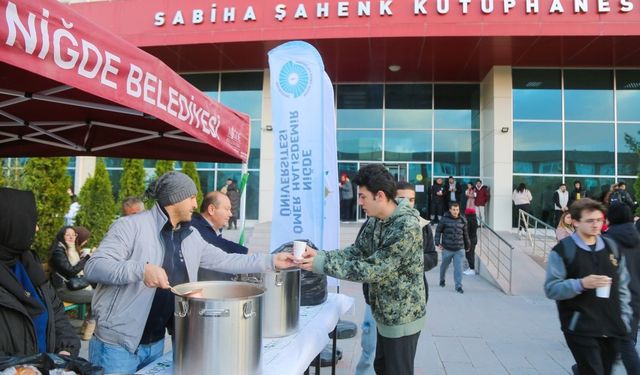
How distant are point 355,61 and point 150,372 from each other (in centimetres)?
1367

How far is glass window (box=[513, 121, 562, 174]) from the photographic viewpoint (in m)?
15.1

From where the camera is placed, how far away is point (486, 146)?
51.5 feet

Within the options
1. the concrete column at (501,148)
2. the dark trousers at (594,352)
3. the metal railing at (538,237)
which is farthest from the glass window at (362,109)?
the dark trousers at (594,352)

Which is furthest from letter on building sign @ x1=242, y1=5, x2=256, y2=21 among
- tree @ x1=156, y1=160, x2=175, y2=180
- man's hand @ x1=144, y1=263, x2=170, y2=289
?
man's hand @ x1=144, y1=263, x2=170, y2=289

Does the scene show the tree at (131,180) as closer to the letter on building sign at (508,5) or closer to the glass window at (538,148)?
the letter on building sign at (508,5)

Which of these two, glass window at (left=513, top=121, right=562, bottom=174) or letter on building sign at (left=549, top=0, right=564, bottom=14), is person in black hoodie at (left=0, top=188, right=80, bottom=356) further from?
glass window at (left=513, top=121, right=562, bottom=174)

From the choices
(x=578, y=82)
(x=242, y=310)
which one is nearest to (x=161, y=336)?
(x=242, y=310)

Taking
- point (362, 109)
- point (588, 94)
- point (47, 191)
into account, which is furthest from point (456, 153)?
point (47, 191)

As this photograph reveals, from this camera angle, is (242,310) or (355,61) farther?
(355,61)

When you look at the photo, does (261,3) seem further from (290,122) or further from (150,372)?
(150,372)

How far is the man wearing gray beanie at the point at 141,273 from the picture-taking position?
200 centimetres

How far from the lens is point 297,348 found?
2332 mm

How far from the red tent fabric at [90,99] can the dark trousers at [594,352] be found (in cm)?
270

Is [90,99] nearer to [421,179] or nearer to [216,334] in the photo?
[216,334]
